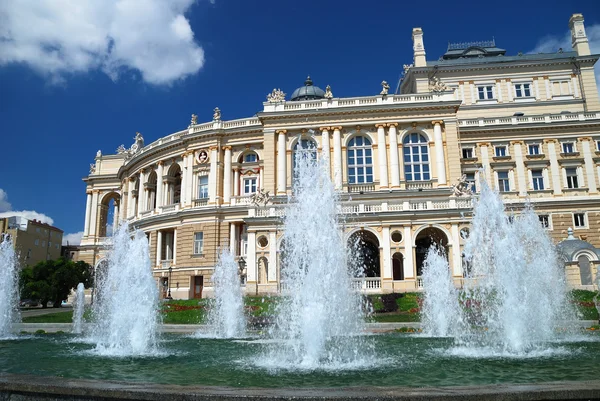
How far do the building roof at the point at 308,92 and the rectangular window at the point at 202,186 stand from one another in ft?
59.5

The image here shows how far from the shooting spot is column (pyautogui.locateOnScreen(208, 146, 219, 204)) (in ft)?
157

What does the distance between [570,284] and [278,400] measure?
1211 inches

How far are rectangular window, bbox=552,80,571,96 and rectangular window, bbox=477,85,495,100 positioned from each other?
21.8 ft

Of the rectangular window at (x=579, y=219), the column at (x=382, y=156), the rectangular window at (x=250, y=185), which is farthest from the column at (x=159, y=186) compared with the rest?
the rectangular window at (x=579, y=219)

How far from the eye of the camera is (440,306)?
20078 mm

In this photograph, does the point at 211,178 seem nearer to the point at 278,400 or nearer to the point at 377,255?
the point at 377,255

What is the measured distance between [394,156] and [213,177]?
1845 centimetres

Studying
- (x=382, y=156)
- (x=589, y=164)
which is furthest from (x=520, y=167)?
(x=382, y=156)

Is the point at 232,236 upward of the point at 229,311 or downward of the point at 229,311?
upward

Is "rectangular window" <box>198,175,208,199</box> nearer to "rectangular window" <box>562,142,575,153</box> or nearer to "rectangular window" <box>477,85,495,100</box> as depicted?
"rectangular window" <box>477,85,495,100</box>

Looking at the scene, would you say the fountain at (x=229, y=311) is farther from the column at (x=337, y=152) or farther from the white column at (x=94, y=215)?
the white column at (x=94, y=215)

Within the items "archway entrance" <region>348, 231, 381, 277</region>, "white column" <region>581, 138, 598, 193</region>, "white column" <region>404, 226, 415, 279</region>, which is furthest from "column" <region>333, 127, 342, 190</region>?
"white column" <region>581, 138, 598, 193</region>

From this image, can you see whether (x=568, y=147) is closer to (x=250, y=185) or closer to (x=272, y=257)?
(x=250, y=185)

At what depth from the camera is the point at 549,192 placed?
151ft
